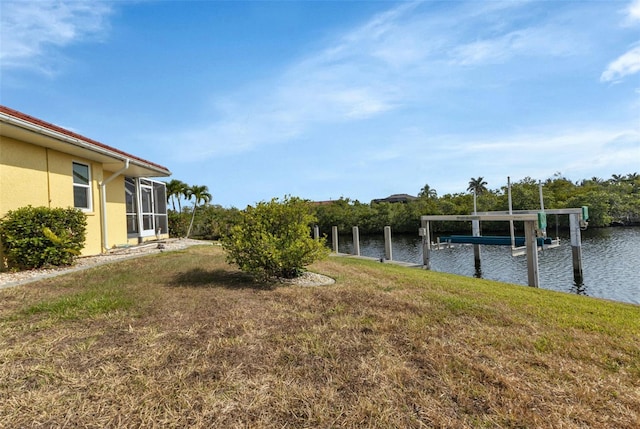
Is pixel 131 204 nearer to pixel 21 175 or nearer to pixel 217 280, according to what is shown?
pixel 21 175

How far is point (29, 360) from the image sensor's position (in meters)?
2.78

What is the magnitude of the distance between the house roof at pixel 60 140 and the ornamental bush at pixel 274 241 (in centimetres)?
488

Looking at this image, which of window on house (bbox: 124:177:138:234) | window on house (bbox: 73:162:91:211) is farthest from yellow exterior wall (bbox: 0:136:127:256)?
window on house (bbox: 124:177:138:234)

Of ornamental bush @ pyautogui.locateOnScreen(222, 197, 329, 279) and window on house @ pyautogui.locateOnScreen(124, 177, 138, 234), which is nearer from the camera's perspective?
ornamental bush @ pyautogui.locateOnScreen(222, 197, 329, 279)

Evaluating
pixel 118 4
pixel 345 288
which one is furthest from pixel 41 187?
pixel 345 288

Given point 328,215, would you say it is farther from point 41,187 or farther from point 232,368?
point 232,368

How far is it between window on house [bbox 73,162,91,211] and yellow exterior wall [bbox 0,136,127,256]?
14 cm

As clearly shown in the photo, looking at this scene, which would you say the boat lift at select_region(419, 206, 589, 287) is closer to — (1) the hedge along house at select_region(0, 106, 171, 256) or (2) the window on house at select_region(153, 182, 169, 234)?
(1) the hedge along house at select_region(0, 106, 171, 256)

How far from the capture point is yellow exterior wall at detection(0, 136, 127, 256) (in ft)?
23.8

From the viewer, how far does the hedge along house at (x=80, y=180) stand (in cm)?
723

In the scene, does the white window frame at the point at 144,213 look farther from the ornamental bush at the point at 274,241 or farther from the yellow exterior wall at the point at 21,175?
the ornamental bush at the point at 274,241

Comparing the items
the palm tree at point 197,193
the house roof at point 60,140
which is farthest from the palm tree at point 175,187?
the house roof at point 60,140

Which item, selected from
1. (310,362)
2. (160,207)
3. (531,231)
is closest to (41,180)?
(160,207)

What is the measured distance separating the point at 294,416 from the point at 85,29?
30.6ft
